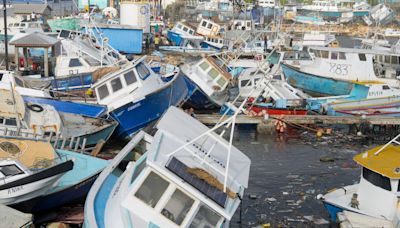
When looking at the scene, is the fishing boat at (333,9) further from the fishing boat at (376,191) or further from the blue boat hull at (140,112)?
the fishing boat at (376,191)

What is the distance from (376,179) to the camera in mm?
15305

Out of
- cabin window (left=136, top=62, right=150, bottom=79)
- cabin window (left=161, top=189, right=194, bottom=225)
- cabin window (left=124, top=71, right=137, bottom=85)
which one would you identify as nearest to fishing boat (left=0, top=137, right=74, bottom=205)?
cabin window (left=161, top=189, right=194, bottom=225)

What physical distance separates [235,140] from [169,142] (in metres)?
14.8

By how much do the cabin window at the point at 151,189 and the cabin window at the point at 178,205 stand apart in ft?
0.71

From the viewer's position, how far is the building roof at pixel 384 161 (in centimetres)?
1497

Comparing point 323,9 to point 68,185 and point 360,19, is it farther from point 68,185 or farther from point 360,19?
point 68,185

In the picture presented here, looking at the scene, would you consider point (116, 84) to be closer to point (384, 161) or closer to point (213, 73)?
point (213, 73)

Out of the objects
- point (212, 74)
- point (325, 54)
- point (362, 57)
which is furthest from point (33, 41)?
point (362, 57)

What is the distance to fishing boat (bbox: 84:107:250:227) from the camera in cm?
989

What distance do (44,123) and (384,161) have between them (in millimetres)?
9908

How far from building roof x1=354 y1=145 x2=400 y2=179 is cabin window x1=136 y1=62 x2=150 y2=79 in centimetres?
979

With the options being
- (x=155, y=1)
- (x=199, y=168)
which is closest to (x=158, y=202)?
(x=199, y=168)

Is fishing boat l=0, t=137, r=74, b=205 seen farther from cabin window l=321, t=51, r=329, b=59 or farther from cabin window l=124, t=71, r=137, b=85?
cabin window l=321, t=51, r=329, b=59

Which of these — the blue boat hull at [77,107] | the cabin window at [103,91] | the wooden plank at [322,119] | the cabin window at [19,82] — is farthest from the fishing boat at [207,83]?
the cabin window at [19,82]
